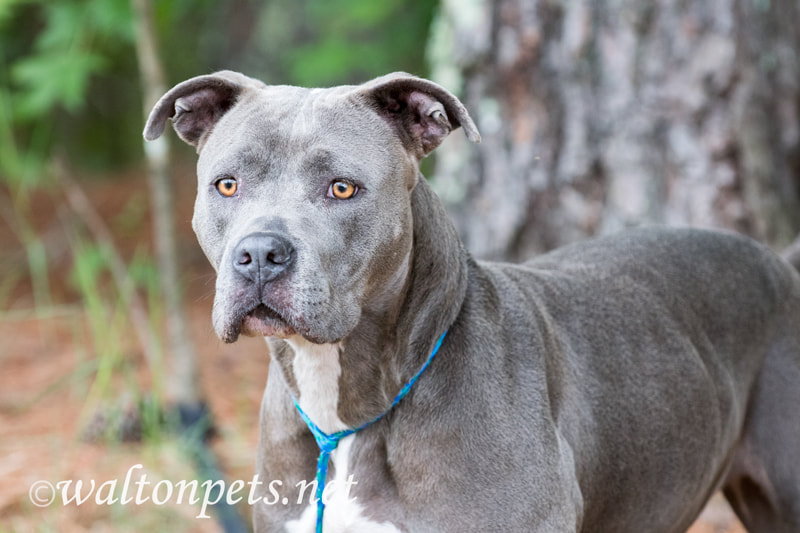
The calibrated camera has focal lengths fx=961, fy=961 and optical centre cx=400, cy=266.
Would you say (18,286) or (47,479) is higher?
(47,479)

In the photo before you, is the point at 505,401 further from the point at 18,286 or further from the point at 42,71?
the point at 18,286

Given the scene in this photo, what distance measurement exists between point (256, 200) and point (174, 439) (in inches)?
98.4

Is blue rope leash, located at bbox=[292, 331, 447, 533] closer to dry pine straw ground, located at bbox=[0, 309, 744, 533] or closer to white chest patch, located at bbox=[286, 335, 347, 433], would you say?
white chest patch, located at bbox=[286, 335, 347, 433]

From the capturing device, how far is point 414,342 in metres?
3.03

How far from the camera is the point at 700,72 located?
4.84 metres

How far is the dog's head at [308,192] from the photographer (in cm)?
267

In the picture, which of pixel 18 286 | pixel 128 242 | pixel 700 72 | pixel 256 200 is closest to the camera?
pixel 256 200

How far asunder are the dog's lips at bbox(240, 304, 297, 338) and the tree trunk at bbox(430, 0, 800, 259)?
2.65 metres

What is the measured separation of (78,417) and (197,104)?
335cm

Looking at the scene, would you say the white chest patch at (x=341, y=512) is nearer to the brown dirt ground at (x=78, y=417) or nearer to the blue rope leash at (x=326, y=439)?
the blue rope leash at (x=326, y=439)

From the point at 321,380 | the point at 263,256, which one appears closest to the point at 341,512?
the point at 321,380

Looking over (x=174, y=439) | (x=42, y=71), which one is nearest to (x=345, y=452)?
(x=174, y=439)

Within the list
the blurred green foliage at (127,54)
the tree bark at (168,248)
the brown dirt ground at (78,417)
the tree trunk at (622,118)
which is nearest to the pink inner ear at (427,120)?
the brown dirt ground at (78,417)

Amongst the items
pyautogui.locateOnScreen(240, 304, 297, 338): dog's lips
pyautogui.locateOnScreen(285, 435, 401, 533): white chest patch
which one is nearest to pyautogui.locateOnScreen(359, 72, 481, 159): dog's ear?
pyautogui.locateOnScreen(240, 304, 297, 338): dog's lips
